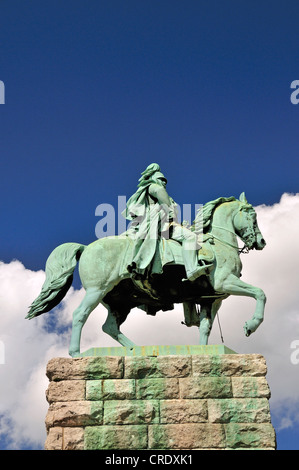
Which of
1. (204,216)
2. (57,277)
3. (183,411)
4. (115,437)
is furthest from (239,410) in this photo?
(57,277)

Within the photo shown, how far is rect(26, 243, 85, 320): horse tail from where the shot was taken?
11.4 meters

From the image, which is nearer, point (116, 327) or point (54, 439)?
point (54, 439)

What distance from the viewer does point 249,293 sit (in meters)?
11.1

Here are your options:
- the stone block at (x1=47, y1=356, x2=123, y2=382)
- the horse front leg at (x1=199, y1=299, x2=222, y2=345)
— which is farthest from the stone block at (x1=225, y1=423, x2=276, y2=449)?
the horse front leg at (x1=199, y1=299, x2=222, y2=345)

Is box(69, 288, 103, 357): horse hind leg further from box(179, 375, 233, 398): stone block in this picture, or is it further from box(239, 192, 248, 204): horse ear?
box(239, 192, 248, 204): horse ear

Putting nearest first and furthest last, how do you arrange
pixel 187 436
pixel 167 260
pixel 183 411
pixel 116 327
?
pixel 187 436 < pixel 183 411 < pixel 167 260 < pixel 116 327

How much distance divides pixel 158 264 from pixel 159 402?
2.36 metres

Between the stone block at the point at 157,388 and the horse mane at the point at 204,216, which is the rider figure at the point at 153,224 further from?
the stone block at the point at 157,388

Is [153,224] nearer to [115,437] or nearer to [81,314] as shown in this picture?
[81,314]

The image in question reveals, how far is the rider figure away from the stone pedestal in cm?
156
